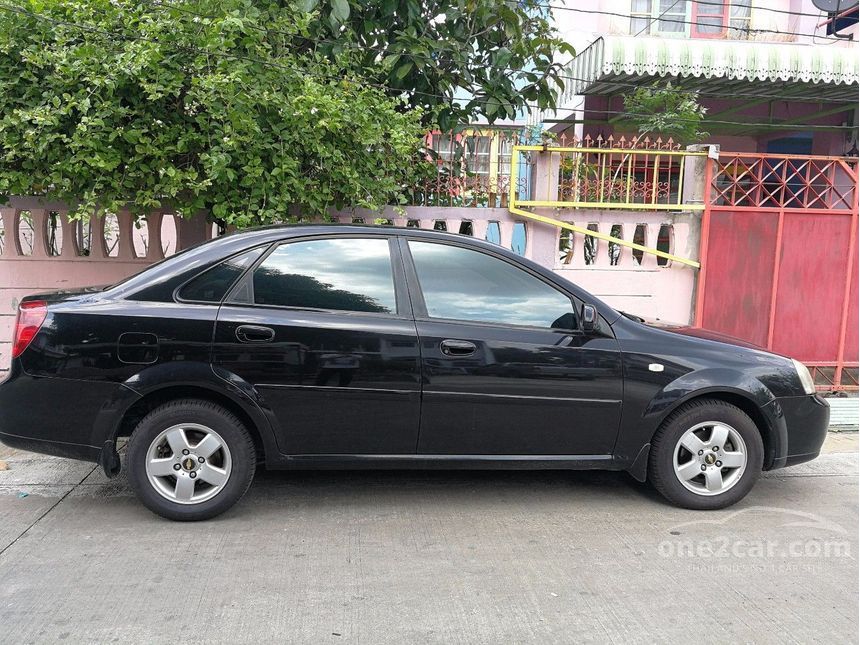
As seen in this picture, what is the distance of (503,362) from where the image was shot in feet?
13.2

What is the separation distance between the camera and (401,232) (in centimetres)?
423

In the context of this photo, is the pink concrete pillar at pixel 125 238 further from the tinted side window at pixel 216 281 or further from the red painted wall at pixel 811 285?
the red painted wall at pixel 811 285

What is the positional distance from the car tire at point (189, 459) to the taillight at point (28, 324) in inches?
29.7

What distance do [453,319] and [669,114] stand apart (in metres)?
5.65

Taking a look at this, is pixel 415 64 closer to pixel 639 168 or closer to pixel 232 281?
pixel 639 168

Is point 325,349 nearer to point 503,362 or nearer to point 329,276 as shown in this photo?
point 329,276

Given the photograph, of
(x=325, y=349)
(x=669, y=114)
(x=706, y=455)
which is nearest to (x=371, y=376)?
A: (x=325, y=349)

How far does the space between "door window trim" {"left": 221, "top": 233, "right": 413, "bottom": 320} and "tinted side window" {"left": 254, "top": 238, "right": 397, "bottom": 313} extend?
18mm

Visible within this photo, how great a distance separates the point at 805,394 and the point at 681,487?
0.98m

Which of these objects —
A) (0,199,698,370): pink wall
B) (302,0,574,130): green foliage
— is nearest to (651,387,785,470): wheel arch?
(0,199,698,370): pink wall

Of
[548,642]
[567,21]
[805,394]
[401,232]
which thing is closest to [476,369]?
[401,232]

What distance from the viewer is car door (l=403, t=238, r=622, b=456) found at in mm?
4008

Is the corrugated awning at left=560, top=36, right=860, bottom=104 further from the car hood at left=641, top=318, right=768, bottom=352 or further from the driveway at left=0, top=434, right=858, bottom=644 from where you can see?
the driveway at left=0, top=434, right=858, bottom=644

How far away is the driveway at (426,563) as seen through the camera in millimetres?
2986
